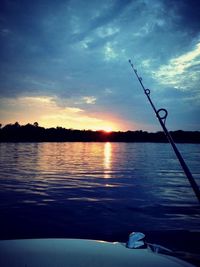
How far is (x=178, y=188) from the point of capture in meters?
16.2

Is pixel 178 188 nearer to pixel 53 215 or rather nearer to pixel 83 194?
pixel 83 194

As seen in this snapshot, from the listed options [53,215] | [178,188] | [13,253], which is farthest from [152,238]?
[178,188]

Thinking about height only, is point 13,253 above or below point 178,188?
above

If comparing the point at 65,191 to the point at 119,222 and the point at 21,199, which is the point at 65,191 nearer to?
the point at 21,199

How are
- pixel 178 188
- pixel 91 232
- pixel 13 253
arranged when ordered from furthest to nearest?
pixel 178 188 < pixel 91 232 < pixel 13 253

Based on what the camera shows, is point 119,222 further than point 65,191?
No

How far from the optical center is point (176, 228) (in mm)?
8500

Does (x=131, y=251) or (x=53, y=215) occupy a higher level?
(x=131, y=251)

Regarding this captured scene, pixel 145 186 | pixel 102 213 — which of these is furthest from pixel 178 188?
pixel 102 213

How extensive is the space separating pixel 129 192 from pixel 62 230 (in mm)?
7140

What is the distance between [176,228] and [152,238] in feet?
4.11

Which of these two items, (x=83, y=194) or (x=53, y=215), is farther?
(x=83, y=194)

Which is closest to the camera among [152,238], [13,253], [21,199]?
[13,253]

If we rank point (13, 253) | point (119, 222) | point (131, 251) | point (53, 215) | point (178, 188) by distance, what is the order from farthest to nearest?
point (178, 188) → point (53, 215) → point (119, 222) → point (131, 251) → point (13, 253)
